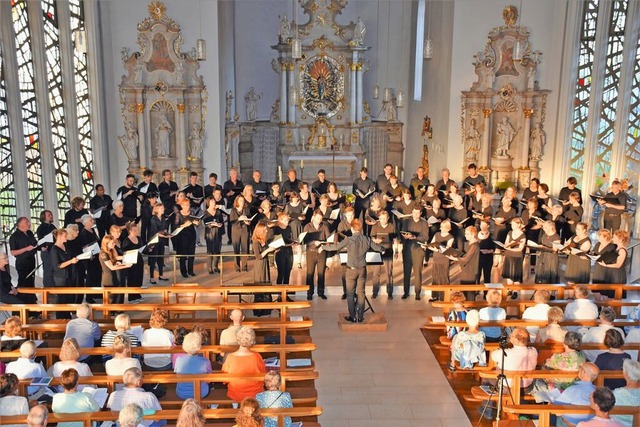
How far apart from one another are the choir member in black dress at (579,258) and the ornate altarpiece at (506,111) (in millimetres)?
7702

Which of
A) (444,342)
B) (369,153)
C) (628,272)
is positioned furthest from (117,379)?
(369,153)

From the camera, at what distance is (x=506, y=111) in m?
19.1

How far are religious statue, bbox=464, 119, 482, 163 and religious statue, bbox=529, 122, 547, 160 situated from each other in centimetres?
137

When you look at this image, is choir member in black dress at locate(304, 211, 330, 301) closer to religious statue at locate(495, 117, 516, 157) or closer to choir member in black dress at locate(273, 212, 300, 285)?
choir member in black dress at locate(273, 212, 300, 285)

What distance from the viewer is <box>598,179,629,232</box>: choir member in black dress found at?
14125 millimetres

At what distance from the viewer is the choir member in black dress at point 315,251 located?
1212 centimetres

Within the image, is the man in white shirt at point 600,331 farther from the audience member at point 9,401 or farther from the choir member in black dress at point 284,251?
the audience member at point 9,401

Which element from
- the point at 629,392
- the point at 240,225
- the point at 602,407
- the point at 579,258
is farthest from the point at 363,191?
the point at 602,407

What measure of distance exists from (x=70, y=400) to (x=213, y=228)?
24.3 feet

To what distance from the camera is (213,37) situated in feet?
61.5

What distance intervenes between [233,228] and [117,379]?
6591mm

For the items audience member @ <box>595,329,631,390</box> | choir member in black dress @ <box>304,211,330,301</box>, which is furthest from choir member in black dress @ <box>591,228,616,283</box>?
choir member in black dress @ <box>304,211,330,301</box>

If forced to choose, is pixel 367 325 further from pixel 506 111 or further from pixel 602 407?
pixel 506 111

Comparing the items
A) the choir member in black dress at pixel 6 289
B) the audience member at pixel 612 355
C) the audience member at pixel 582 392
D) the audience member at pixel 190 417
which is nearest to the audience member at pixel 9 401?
the audience member at pixel 190 417
